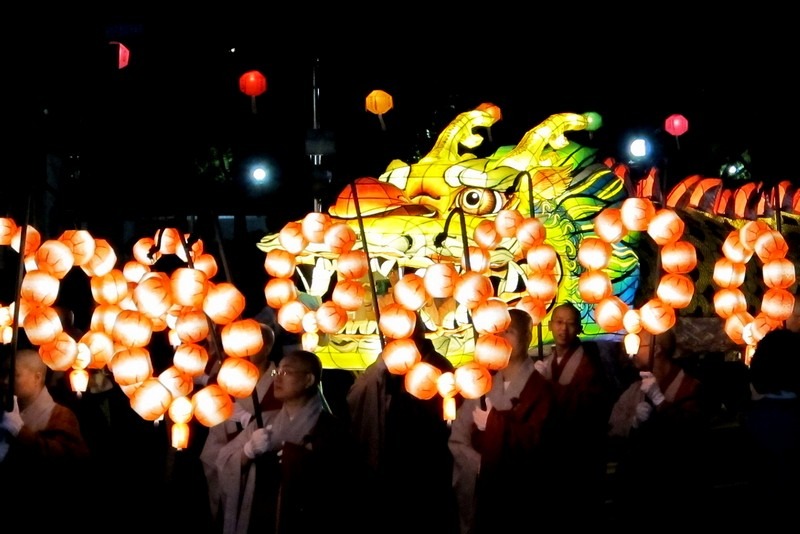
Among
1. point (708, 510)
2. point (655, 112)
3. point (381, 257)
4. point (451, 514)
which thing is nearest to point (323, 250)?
point (381, 257)

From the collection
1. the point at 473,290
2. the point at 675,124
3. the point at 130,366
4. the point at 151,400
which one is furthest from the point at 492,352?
the point at 675,124

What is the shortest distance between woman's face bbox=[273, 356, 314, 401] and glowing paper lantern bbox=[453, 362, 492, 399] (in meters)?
0.89

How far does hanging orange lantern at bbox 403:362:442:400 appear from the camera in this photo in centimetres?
577

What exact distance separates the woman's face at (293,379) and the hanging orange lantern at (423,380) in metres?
0.82

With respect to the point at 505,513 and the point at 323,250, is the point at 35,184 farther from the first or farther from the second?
the point at 505,513

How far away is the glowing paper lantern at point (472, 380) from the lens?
18.1 ft

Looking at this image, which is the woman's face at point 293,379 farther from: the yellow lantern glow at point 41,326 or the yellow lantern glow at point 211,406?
the yellow lantern glow at point 41,326

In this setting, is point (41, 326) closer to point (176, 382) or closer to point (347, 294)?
point (176, 382)

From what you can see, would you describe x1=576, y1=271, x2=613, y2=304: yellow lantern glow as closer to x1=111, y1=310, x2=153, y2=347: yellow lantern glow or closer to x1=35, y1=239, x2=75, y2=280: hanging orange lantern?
x1=111, y1=310, x2=153, y2=347: yellow lantern glow

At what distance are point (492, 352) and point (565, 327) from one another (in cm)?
115

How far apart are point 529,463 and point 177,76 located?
16.9 feet

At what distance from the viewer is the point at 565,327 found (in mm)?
6559

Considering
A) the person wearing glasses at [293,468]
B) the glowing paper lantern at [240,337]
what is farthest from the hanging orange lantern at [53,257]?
the person wearing glasses at [293,468]

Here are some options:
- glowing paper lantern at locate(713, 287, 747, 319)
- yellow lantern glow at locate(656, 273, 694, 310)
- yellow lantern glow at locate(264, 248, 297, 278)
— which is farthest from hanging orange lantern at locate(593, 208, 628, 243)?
yellow lantern glow at locate(264, 248, 297, 278)
